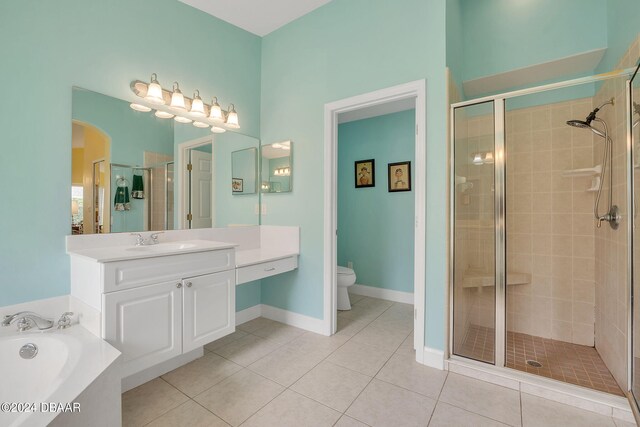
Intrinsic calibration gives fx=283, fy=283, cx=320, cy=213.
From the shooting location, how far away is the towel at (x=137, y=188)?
6.84ft

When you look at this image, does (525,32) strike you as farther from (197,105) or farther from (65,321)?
(65,321)

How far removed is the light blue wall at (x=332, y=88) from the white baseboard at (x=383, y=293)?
1294 millimetres

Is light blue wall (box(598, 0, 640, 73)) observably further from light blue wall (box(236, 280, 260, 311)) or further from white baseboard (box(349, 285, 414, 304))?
light blue wall (box(236, 280, 260, 311))

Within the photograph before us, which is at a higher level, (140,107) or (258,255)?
(140,107)

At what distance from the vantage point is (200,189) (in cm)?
250

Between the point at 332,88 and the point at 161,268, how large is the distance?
1.98 metres

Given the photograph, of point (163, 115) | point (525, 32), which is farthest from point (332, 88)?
point (525, 32)

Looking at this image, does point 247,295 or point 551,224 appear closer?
point 551,224

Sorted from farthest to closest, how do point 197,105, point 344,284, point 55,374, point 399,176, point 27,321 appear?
point 399,176, point 344,284, point 197,105, point 27,321, point 55,374

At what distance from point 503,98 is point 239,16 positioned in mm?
2365

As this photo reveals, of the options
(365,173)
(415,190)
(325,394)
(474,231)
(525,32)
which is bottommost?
(325,394)

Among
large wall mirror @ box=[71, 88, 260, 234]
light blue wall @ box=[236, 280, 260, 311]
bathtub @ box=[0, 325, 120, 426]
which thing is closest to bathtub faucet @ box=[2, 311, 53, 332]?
bathtub @ box=[0, 325, 120, 426]

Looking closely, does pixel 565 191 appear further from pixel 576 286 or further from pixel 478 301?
pixel 478 301

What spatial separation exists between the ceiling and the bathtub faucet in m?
2.49
